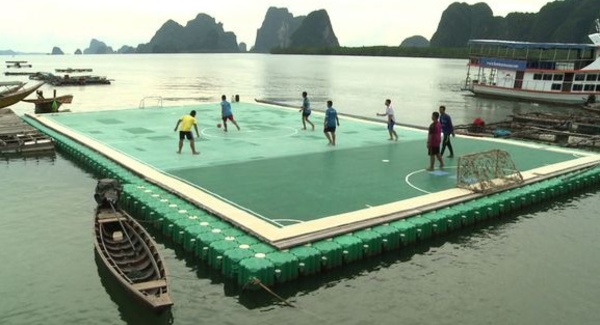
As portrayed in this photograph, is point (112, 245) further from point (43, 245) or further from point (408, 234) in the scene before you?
point (408, 234)

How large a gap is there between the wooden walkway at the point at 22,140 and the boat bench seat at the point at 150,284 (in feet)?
57.3

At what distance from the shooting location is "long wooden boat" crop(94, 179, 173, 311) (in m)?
10.2

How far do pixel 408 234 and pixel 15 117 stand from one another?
86.3ft

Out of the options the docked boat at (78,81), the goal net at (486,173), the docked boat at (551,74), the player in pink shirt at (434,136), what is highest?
the docked boat at (551,74)

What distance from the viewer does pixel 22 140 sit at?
25.2 meters

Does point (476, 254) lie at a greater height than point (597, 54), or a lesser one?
lesser

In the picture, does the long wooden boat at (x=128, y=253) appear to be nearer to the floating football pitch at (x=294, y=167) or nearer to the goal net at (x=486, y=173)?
the floating football pitch at (x=294, y=167)

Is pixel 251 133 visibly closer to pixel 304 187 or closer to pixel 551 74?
pixel 304 187

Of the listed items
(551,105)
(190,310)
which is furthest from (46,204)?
(551,105)

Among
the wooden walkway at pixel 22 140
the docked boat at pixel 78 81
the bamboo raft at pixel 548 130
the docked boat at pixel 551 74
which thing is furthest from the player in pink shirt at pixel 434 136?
the docked boat at pixel 78 81

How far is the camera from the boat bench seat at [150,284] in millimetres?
10242

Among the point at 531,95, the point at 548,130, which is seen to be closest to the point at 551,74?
the point at 531,95

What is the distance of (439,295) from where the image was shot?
11562 mm

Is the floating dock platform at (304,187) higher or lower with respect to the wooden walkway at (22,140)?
higher
